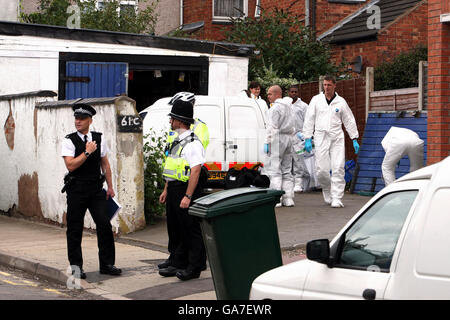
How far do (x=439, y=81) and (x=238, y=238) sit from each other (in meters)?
5.42

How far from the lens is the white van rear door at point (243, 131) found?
1493 centimetres

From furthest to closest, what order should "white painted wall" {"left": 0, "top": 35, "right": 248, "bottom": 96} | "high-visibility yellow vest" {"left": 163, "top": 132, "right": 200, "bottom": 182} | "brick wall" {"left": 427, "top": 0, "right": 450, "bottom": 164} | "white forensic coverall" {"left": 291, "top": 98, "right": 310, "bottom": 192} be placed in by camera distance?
"white painted wall" {"left": 0, "top": 35, "right": 248, "bottom": 96} → "white forensic coverall" {"left": 291, "top": 98, "right": 310, "bottom": 192} → "brick wall" {"left": 427, "top": 0, "right": 450, "bottom": 164} → "high-visibility yellow vest" {"left": 163, "top": 132, "right": 200, "bottom": 182}

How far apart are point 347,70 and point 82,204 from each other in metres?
14.1

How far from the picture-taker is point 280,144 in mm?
13945

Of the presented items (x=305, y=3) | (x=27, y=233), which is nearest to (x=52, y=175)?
(x=27, y=233)

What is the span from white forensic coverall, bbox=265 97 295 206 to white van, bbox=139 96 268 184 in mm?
804

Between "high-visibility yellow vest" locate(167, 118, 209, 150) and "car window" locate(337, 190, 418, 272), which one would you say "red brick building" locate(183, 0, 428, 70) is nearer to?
"high-visibility yellow vest" locate(167, 118, 209, 150)

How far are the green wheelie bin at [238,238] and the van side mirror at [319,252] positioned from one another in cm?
181

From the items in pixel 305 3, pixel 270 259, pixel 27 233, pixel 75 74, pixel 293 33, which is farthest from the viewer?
pixel 305 3

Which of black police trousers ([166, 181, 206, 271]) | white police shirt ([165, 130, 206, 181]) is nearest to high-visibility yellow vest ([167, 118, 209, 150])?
white police shirt ([165, 130, 206, 181])

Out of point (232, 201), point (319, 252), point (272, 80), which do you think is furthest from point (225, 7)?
point (319, 252)

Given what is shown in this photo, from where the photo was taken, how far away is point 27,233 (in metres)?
13.2

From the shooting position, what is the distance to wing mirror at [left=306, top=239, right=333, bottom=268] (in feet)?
17.0
